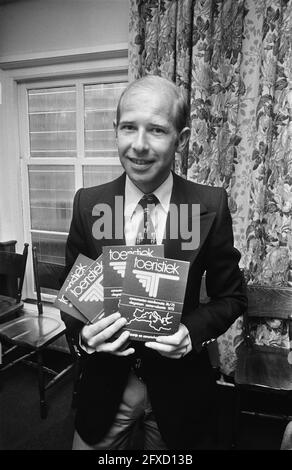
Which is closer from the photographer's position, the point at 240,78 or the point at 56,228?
the point at 240,78

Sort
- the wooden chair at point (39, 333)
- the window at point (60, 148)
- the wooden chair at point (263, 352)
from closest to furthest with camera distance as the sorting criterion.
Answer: the wooden chair at point (263, 352)
the wooden chair at point (39, 333)
the window at point (60, 148)

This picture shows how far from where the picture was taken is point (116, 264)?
2.25ft

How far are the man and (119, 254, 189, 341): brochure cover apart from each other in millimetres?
68

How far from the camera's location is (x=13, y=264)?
2383 mm

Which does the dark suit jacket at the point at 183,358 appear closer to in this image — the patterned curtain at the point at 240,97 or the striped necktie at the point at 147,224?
the striped necktie at the point at 147,224

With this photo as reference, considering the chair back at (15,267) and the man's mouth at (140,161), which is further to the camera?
the chair back at (15,267)

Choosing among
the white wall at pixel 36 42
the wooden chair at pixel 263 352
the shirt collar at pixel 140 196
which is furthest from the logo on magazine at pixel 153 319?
the white wall at pixel 36 42

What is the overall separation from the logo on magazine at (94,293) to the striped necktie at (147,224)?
6.1 inches

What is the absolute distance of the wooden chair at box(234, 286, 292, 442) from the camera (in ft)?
5.47

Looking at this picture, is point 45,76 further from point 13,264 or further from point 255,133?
point 255,133

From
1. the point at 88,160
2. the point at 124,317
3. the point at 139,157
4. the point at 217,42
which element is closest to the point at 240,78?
the point at 217,42

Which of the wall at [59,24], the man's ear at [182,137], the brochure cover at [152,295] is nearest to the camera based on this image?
the brochure cover at [152,295]

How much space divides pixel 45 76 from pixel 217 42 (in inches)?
55.4

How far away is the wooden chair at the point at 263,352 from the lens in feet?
5.47
